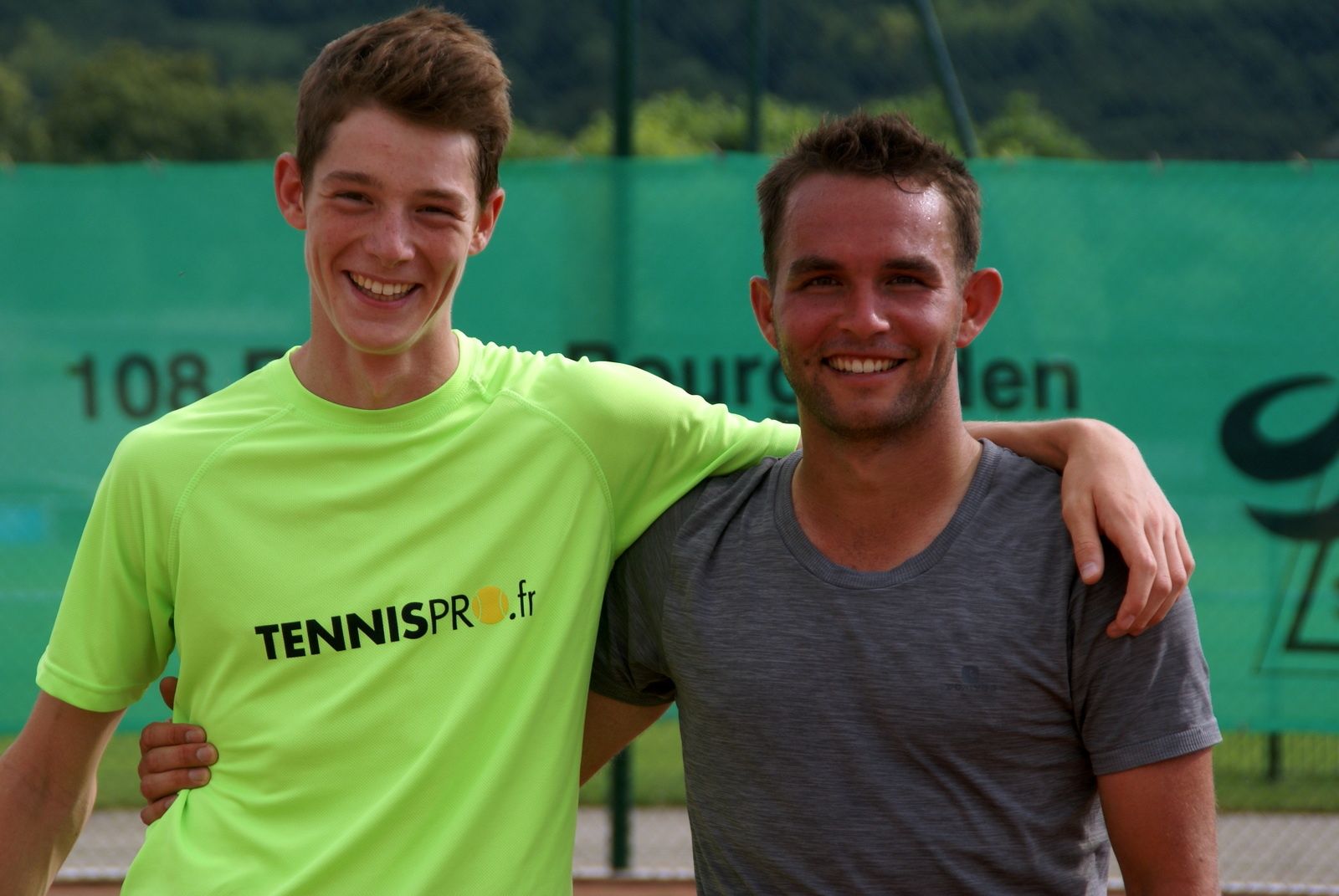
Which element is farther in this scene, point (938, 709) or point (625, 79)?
point (625, 79)

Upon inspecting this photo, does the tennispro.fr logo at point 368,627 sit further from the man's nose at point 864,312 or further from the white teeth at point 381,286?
the man's nose at point 864,312

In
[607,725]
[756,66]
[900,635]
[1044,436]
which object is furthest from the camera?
[756,66]

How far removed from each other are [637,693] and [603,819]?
3488 millimetres

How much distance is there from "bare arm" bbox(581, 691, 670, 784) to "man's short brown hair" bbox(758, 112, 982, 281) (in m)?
0.74

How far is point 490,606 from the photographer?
2025mm

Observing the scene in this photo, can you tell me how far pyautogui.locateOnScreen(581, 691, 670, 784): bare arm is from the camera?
7.60 ft

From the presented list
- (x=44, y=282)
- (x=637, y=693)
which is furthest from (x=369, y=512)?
(x=44, y=282)

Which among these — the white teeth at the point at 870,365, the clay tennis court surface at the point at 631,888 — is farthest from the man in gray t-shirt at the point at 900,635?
the clay tennis court surface at the point at 631,888

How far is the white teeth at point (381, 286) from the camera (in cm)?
205

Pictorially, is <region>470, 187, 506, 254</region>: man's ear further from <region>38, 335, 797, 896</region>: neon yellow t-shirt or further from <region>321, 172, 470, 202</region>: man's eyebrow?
<region>38, 335, 797, 896</region>: neon yellow t-shirt

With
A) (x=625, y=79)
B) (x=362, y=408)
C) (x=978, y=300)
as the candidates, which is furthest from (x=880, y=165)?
(x=625, y=79)

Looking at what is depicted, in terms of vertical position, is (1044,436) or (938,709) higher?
(1044,436)

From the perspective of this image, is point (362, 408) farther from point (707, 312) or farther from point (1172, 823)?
point (707, 312)

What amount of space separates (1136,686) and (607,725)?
0.89m
